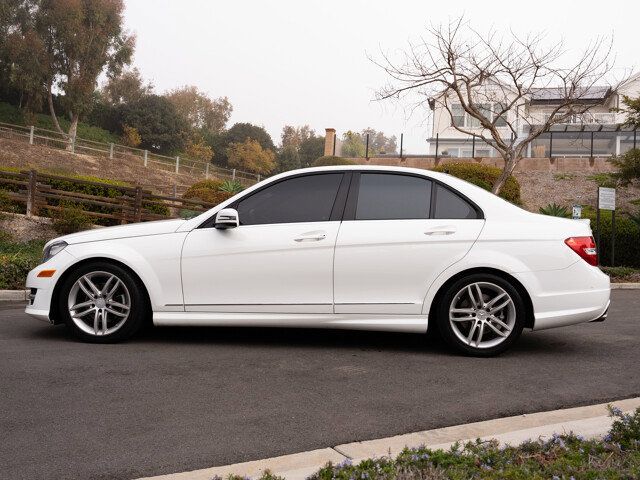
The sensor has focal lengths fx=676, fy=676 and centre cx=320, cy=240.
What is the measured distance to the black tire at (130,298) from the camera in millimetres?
5750

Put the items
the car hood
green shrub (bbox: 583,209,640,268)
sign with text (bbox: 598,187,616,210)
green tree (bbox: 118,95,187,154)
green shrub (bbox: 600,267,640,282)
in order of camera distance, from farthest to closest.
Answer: green tree (bbox: 118,95,187,154) → green shrub (bbox: 583,209,640,268) → sign with text (bbox: 598,187,616,210) → green shrub (bbox: 600,267,640,282) → the car hood

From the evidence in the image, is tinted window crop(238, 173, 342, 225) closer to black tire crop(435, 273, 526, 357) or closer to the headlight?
black tire crop(435, 273, 526, 357)

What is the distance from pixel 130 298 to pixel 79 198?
1224 centimetres

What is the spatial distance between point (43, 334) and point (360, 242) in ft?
10.2

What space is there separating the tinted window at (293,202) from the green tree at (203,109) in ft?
239

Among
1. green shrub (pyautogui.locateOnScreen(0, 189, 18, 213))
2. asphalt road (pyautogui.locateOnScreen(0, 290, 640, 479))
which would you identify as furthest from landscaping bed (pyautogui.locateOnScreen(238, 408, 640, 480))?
green shrub (pyautogui.locateOnScreen(0, 189, 18, 213))

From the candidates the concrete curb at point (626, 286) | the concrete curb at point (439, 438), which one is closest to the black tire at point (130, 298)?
the concrete curb at point (439, 438)

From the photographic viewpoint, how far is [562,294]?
5.57 m

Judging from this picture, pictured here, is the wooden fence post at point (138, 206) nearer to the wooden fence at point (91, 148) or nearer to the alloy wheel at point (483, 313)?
the alloy wheel at point (483, 313)

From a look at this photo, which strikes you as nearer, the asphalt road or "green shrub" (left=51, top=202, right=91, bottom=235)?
the asphalt road

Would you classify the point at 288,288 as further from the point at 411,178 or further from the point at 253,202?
the point at 411,178

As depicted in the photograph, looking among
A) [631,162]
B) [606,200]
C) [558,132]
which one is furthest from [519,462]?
[558,132]

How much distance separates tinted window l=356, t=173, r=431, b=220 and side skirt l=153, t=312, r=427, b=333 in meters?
0.85

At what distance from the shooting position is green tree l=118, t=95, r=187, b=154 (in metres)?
51.1
